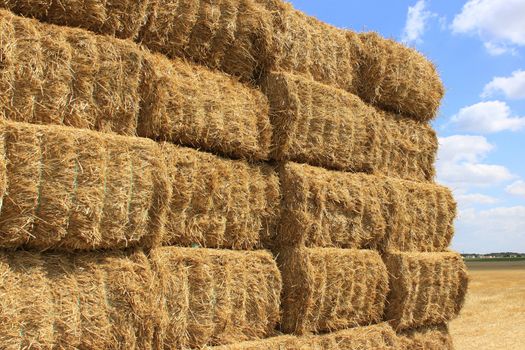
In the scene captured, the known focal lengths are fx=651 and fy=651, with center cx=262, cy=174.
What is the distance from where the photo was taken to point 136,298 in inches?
196

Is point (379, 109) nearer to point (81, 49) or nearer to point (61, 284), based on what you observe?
point (81, 49)

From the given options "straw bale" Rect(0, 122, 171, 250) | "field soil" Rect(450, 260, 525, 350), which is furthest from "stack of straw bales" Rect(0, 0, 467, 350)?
"field soil" Rect(450, 260, 525, 350)

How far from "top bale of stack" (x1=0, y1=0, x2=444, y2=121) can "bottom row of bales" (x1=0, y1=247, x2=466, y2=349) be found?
1.87 meters

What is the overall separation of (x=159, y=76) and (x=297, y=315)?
2.82 m

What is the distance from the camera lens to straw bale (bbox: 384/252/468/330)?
25.8ft

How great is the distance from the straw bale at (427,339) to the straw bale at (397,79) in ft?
9.47

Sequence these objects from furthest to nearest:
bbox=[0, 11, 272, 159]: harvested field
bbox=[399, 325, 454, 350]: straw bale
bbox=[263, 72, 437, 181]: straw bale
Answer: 1. bbox=[399, 325, 454, 350]: straw bale
2. bbox=[263, 72, 437, 181]: straw bale
3. bbox=[0, 11, 272, 159]: harvested field

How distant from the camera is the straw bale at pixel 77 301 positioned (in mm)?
4379

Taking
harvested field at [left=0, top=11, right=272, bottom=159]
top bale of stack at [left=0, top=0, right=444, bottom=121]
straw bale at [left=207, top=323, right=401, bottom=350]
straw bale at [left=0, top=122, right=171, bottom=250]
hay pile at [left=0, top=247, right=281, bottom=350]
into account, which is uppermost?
top bale of stack at [left=0, top=0, right=444, bottom=121]

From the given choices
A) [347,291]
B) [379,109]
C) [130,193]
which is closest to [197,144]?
[130,193]

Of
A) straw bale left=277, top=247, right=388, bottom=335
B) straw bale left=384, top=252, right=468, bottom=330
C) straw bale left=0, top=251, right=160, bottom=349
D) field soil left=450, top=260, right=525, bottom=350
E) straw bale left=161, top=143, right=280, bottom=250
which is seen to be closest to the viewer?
straw bale left=0, top=251, right=160, bottom=349

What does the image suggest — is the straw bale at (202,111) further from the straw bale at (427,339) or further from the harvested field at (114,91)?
the straw bale at (427,339)

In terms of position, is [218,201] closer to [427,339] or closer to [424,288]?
[424,288]

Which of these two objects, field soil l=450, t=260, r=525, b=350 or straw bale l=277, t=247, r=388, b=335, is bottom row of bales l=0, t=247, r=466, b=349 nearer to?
straw bale l=277, t=247, r=388, b=335
